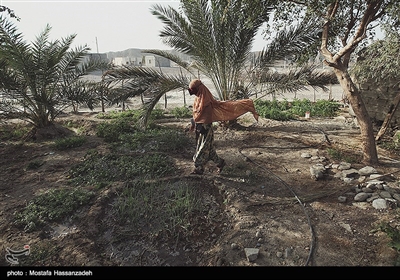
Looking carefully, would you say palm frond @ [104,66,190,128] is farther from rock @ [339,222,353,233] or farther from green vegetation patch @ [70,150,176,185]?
rock @ [339,222,353,233]

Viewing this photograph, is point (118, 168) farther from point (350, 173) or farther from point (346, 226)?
point (350, 173)

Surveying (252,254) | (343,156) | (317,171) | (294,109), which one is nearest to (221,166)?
(317,171)

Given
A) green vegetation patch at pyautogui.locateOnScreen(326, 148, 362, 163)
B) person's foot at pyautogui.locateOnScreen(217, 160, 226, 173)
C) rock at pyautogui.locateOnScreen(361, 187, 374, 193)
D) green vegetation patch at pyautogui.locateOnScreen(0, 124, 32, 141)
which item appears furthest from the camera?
green vegetation patch at pyautogui.locateOnScreen(0, 124, 32, 141)

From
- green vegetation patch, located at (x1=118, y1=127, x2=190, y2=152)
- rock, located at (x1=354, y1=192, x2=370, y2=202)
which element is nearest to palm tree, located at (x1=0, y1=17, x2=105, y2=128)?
green vegetation patch, located at (x1=118, y1=127, x2=190, y2=152)

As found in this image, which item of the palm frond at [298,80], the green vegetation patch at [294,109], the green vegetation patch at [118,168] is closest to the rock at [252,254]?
the green vegetation patch at [118,168]

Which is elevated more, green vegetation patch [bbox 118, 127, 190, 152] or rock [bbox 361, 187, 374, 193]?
green vegetation patch [bbox 118, 127, 190, 152]

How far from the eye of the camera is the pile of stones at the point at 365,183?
3479 mm

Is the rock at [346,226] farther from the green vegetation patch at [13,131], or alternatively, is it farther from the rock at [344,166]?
the green vegetation patch at [13,131]

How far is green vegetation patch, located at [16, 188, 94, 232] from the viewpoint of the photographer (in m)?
3.30

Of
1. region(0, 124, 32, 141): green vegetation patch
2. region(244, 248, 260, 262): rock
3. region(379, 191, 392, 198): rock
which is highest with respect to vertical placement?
region(0, 124, 32, 141): green vegetation patch

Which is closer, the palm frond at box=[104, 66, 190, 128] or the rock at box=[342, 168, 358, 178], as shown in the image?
the rock at box=[342, 168, 358, 178]

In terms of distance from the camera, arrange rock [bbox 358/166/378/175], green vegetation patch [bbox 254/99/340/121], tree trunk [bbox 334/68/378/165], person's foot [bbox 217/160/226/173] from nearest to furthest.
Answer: rock [bbox 358/166/378/175] → tree trunk [bbox 334/68/378/165] → person's foot [bbox 217/160/226/173] → green vegetation patch [bbox 254/99/340/121]

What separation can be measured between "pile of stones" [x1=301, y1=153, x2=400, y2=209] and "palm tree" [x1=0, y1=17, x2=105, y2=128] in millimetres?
5360

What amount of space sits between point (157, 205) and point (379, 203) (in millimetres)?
2939
